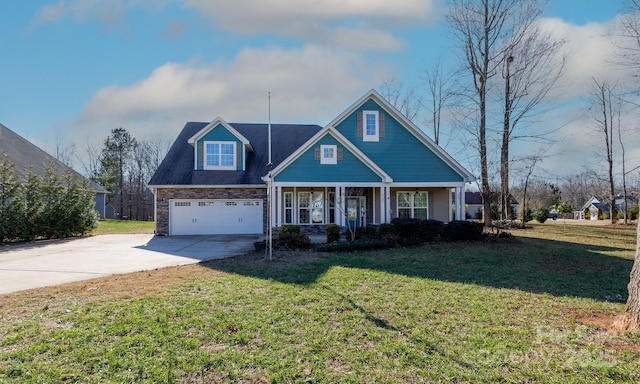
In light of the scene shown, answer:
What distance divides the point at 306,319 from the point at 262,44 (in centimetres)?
1175

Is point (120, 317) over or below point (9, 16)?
below

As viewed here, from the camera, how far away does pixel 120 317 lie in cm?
491

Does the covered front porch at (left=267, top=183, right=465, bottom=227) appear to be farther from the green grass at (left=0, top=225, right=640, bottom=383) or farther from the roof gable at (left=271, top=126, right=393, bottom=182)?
the green grass at (left=0, top=225, right=640, bottom=383)

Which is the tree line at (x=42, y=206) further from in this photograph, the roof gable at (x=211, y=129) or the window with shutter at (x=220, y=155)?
the window with shutter at (x=220, y=155)

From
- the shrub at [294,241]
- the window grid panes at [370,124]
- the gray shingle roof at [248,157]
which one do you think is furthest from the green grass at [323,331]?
the gray shingle roof at [248,157]

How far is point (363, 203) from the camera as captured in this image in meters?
18.4

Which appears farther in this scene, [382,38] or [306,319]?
[382,38]

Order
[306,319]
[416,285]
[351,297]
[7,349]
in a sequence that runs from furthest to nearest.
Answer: [416,285]
[351,297]
[306,319]
[7,349]

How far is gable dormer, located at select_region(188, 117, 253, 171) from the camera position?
1870cm

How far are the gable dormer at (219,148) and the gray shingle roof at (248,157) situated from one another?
391 mm

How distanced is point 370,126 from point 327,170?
355cm

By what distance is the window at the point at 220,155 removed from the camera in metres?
18.9

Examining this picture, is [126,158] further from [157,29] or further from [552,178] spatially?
[552,178]

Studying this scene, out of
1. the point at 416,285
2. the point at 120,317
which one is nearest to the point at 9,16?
the point at 120,317
